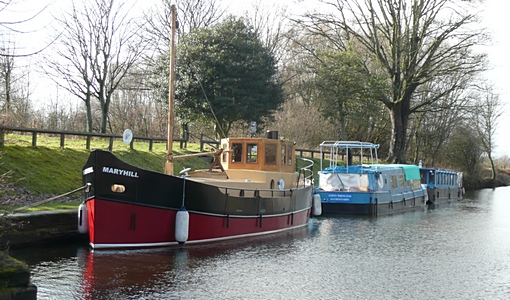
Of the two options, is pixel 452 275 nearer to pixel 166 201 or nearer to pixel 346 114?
pixel 166 201

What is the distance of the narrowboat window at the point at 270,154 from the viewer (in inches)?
738

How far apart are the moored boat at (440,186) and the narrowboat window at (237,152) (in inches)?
914

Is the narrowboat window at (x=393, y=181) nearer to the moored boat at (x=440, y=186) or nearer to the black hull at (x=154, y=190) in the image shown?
the moored boat at (x=440, y=186)

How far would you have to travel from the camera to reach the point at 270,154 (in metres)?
18.8

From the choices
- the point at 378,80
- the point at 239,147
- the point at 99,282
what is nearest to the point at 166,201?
the point at 99,282

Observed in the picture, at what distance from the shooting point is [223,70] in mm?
29594

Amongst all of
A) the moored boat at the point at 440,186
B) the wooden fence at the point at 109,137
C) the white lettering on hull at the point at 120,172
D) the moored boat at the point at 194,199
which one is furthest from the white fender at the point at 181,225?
the moored boat at the point at 440,186

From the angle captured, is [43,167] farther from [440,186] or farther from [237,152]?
[440,186]

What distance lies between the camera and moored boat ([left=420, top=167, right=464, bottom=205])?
1523 inches

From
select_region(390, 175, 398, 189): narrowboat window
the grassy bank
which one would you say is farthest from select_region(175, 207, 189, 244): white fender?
select_region(390, 175, 398, 189): narrowboat window

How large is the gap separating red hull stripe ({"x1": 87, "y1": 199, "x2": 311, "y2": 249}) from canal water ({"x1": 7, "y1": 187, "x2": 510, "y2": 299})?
13.1 inches

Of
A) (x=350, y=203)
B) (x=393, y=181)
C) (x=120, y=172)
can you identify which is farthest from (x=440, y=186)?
(x=120, y=172)

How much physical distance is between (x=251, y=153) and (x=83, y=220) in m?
6.82

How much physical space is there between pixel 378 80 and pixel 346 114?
5839mm
